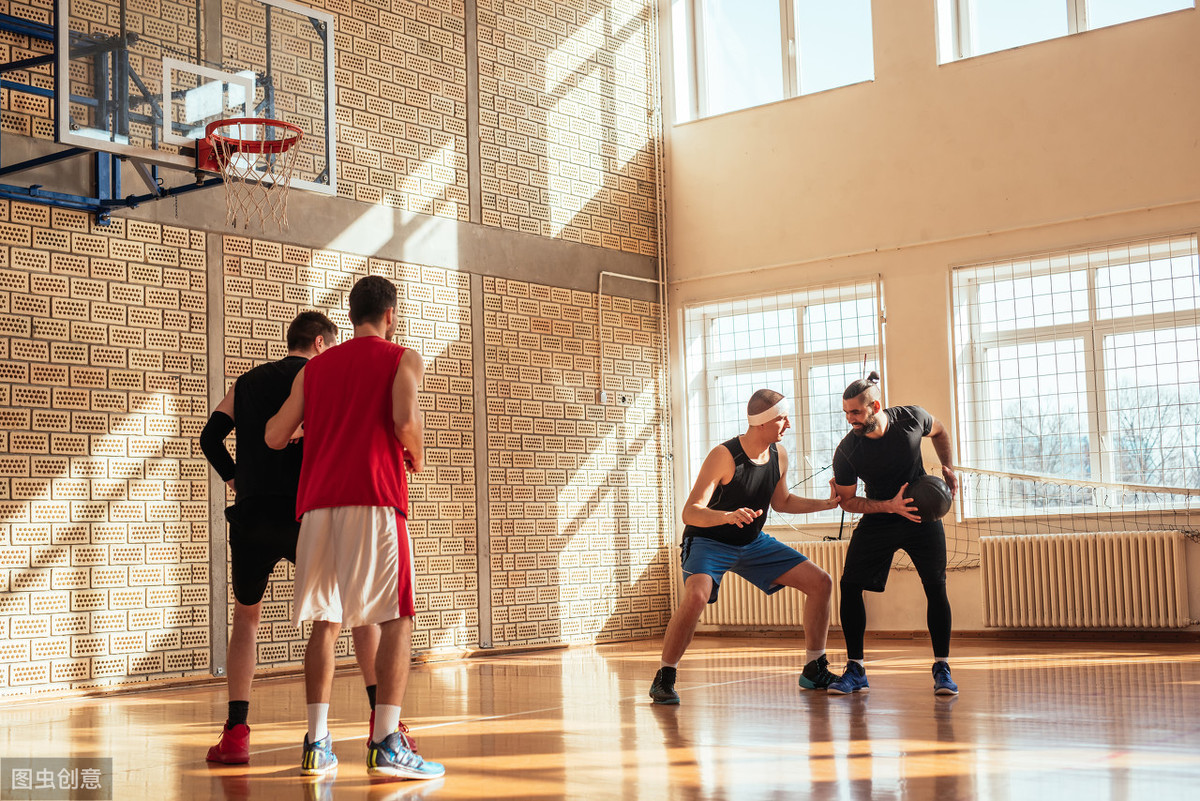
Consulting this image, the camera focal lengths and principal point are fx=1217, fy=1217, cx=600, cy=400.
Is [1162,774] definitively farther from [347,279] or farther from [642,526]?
[642,526]

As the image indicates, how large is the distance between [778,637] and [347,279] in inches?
166

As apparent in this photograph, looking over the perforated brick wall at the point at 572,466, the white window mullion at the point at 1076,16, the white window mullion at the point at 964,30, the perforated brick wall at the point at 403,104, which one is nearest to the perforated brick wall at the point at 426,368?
the perforated brick wall at the point at 572,466

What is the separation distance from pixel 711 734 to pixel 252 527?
5.64 ft

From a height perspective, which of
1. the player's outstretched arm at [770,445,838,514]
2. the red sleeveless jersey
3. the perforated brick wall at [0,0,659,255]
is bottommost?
the player's outstretched arm at [770,445,838,514]

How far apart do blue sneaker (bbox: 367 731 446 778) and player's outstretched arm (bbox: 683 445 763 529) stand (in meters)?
1.83

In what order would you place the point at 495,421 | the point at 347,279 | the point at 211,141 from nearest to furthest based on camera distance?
1. the point at 211,141
2. the point at 347,279
3. the point at 495,421

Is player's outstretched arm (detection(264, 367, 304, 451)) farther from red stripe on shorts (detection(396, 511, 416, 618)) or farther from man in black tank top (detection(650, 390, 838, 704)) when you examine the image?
man in black tank top (detection(650, 390, 838, 704))

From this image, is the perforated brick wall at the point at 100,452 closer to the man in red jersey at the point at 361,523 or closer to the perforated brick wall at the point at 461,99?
the perforated brick wall at the point at 461,99

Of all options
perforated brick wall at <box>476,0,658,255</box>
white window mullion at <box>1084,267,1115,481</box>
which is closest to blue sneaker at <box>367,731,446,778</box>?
perforated brick wall at <box>476,0,658,255</box>

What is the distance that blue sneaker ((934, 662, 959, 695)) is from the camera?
509cm

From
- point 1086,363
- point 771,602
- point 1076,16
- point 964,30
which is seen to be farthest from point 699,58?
point 771,602

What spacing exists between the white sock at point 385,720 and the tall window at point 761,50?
7268 mm

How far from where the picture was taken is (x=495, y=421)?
8805mm

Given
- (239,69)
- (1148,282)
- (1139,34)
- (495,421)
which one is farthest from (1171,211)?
(239,69)
